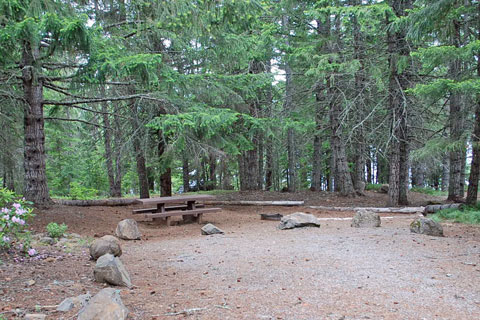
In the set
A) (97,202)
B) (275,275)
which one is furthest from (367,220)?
(97,202)

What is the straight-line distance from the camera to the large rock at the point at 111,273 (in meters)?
4.00

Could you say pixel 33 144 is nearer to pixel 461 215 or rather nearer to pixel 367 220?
pixel 367 220

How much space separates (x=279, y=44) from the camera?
12.0 m

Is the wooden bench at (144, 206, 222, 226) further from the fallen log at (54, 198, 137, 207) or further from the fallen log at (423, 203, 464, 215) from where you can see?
the fallen log at (423, 203, 464, 215)

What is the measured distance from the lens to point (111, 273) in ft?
13.2

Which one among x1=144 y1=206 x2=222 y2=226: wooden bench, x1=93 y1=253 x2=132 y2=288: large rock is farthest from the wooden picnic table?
x1=93 y1=253 x2=132 y2=288: large rock

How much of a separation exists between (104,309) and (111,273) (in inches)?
51.8

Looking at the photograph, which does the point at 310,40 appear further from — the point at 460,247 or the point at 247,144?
the point at 460,247

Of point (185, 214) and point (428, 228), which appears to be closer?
point (428, 228)

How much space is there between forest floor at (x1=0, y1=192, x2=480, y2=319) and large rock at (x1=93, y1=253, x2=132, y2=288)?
→ 0.12 metres

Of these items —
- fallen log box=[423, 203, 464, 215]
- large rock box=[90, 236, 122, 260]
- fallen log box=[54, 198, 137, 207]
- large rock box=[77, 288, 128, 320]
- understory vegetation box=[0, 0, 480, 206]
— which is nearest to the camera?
large rock box=[77, 288, 128, 320]

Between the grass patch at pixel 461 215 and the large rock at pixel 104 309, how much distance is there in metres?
8.37

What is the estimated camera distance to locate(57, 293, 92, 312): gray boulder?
3.13 metres

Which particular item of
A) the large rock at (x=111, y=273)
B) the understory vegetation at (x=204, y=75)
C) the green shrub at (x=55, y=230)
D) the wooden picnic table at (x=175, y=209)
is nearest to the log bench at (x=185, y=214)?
the wooden picnic table at (x=175, y=209)
